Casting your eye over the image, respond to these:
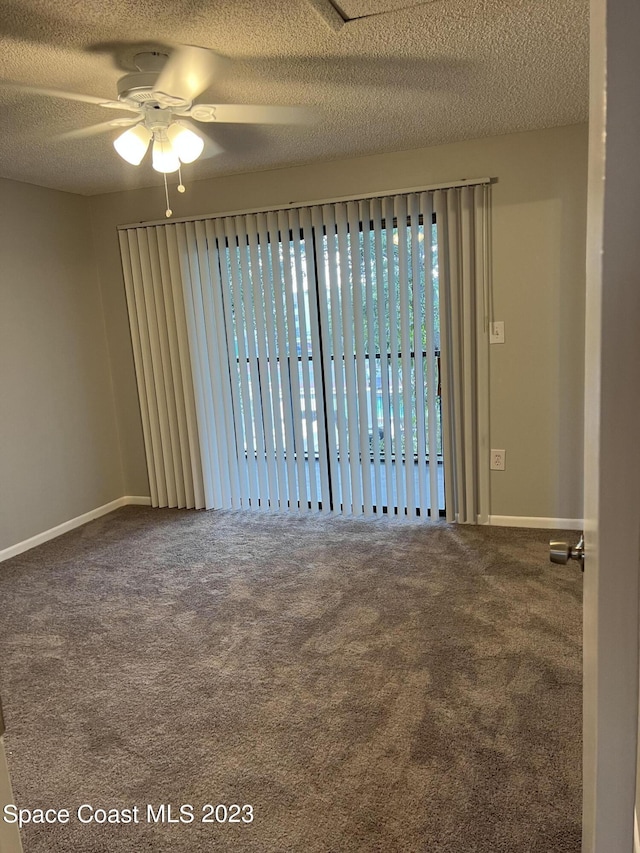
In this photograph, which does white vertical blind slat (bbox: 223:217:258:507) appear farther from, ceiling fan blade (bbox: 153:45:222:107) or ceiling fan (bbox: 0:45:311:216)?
ceiling fan blade (bbox: 153:45:222:107)

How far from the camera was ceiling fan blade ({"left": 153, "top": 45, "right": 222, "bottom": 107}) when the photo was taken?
2123 mm

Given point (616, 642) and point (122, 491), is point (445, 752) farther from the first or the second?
point (122, 491)

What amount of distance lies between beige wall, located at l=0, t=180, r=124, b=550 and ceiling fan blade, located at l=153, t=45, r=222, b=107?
1.85 m

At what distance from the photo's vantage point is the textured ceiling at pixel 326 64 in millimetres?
1847

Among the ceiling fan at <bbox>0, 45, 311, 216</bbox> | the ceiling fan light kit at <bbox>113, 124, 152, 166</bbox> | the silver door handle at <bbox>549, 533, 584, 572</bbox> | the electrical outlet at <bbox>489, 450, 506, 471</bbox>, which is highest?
the ceiling fan at <bbox>0, 45, 311, 216</bbox>

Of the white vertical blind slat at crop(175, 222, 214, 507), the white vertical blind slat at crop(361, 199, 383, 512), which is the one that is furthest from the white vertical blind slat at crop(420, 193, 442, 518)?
the white vertical blind slat at crop(175, 222, 214, 507)

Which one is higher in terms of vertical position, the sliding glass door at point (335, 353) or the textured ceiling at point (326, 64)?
the textured ceiling at point (326, 64)

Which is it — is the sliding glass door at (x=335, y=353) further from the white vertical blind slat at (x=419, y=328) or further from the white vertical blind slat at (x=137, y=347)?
the white vertical blind slat at (x=137, y=347)

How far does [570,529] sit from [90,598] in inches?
107

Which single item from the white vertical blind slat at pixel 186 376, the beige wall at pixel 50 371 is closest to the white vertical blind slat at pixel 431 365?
the white vertical blind slat at pixel 186 376

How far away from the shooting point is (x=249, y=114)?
271cm

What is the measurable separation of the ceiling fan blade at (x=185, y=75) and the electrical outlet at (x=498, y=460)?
2.50 m

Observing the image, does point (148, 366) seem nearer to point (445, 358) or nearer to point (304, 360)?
point (304, 360)

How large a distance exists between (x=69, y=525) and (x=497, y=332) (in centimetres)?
310
